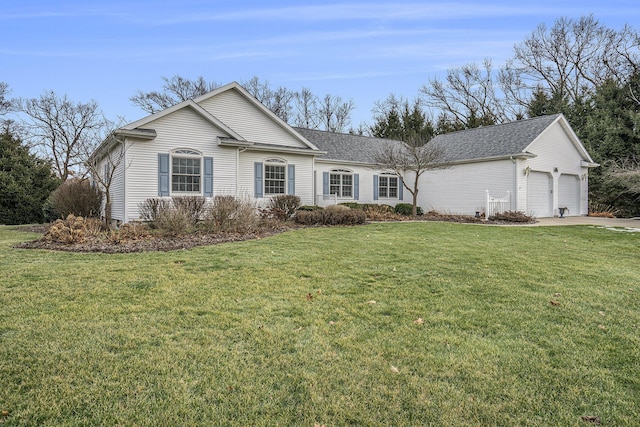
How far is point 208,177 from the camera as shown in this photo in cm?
1348

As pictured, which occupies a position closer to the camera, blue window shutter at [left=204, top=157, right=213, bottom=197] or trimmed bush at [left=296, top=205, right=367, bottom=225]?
trimmed bush at [left=296, top=205, right=367, bottom=225]

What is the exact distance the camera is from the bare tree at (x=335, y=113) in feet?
128

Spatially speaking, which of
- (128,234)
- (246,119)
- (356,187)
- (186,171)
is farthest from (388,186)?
(128,234)

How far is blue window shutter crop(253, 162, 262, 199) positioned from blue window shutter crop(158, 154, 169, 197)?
11.9 feet

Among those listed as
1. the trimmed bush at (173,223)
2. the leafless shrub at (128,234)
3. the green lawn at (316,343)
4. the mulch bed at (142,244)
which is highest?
the trimmed bush at (173,223)

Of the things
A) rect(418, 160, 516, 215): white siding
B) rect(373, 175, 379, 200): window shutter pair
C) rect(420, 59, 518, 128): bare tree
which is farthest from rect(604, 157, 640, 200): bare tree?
rect(420, 59, 518, 128): bare tree

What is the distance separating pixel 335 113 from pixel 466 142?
69.5 ft

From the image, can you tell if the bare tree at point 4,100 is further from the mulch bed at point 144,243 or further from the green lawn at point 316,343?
the green lawn at point 316,343

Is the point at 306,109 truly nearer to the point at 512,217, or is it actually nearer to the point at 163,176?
the point at 512,217

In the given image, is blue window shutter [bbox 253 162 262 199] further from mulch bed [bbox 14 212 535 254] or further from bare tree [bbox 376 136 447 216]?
bare tree [bbox 376 136 447 216]

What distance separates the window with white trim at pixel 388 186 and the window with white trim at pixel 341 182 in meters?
2.01

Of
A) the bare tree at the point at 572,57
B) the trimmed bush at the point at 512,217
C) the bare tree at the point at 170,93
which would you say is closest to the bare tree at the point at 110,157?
the trimmed bush at the point at 512,217

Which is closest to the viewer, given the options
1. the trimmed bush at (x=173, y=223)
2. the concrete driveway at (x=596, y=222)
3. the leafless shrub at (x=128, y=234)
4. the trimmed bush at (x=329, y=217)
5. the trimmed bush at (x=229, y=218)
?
the leafless shrub at (x=128, y=234)

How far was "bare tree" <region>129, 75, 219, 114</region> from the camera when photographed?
32.5m
